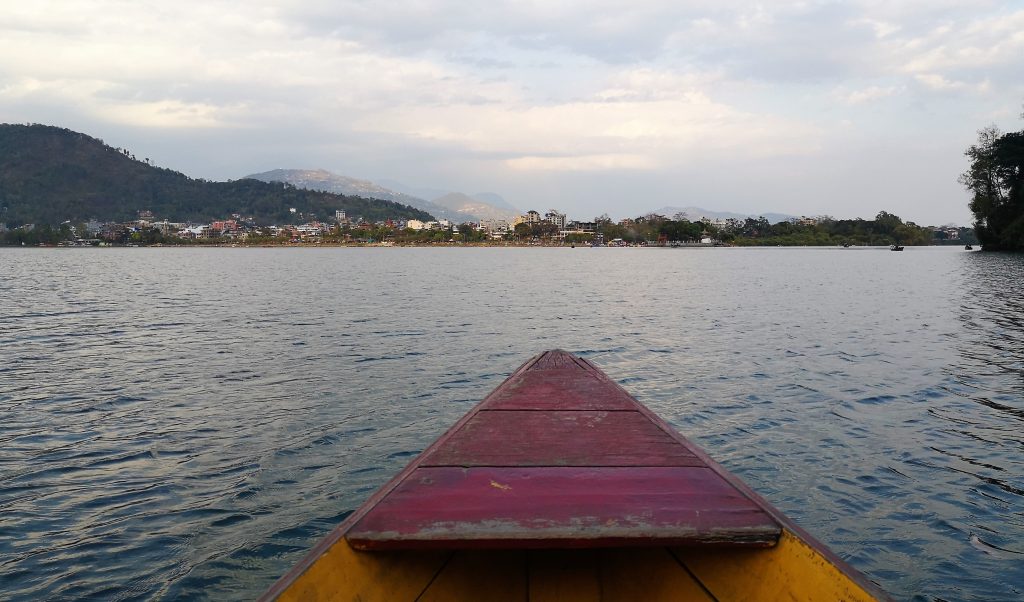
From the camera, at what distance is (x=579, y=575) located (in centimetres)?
443

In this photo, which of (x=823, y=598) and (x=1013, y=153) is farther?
(x=1013, y=153)

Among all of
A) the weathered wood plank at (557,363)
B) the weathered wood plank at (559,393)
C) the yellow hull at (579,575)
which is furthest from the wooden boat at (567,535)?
the weathered wood plank at (557,363)

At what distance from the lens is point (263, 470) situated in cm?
1002

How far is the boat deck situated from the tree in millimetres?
111722

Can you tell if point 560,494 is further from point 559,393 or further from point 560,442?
point 559,393

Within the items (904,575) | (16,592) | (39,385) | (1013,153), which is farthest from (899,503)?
(1013,153)

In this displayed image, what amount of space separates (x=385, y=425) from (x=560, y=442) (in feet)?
24.8

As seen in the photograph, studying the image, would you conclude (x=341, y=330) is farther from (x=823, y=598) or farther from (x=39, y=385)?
(x=823, y=598)

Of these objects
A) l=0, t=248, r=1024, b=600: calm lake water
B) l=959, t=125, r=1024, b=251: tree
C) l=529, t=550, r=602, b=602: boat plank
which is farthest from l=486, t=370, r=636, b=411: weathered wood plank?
l=959, t=125, r=1024, b=251: tree

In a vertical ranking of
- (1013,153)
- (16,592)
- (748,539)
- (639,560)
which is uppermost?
(1013,153)

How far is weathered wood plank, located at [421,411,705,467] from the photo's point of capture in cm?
507

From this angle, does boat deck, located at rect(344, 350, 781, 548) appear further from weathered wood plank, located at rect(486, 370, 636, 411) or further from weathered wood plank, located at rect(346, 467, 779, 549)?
weathered wood plank, located at rect(486, 370, 636, 411)

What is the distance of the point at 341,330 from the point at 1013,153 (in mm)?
106009

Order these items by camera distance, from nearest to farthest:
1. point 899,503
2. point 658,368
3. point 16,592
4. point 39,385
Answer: point 16,592
point 899,503
point 39,385
point 658,368
